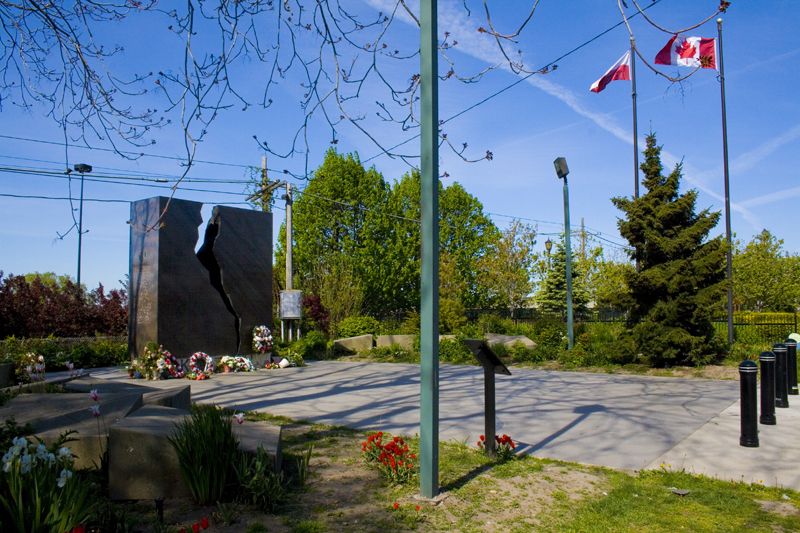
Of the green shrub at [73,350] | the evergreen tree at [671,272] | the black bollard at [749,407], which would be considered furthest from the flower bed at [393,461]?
the green shrub at [73,350]

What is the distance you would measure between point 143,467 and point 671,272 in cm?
1229

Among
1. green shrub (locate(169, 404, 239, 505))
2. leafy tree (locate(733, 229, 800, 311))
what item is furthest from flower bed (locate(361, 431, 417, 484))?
leafy tree (locate(733, 229, 800, 311))

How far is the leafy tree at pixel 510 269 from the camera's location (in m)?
36.3

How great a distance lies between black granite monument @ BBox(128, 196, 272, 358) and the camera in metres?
13.0

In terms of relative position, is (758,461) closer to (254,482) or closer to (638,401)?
(638,401)

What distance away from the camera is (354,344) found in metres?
20.7

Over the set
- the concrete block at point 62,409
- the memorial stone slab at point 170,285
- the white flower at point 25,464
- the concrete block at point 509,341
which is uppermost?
the memorial stone slab at point 170,285

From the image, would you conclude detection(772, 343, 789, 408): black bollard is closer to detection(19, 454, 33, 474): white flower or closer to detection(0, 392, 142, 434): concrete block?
detection(0, 392, 142, 434): concrete block

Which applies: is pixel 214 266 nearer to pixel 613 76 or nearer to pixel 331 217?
pixel 613 76

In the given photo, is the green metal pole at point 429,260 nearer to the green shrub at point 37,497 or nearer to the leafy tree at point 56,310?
the green shrub at point 37,497

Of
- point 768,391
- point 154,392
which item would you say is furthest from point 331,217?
point 768,391

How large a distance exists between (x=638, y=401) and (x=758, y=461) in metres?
3.56

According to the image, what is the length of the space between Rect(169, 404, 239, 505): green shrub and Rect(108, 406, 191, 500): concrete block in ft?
0.42

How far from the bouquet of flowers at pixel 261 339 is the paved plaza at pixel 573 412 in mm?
1012
